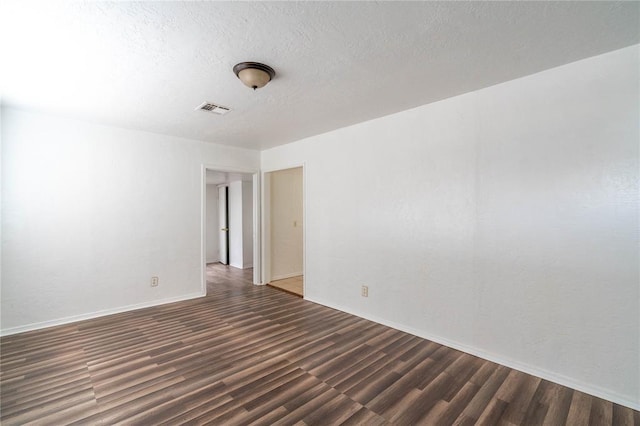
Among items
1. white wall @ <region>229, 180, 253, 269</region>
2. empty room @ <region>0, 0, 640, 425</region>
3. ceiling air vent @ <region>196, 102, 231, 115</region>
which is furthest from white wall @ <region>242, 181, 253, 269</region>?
ceiling air vent @ <region>196, 102, 231, 115</region>

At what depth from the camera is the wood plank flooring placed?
4.64 m

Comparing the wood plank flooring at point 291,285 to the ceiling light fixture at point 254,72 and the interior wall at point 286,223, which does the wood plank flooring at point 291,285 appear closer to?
the interior wall at point 286,223

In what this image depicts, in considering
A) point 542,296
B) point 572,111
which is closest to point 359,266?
point 542,296

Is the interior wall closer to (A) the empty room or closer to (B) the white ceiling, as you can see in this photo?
(A) the empty room

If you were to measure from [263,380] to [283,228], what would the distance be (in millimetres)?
3469

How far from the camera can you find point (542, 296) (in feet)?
7.45

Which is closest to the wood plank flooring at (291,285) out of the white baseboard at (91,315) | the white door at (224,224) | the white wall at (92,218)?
the white baseboard at (91,315)

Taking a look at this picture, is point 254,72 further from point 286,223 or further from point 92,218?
point 286,223

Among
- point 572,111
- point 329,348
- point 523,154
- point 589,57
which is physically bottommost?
point 329,348

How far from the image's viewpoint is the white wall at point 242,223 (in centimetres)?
663

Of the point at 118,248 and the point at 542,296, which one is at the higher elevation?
the point at 118,248

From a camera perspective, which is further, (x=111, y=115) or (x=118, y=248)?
(x=118, y=248)

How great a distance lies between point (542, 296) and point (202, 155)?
454 centimetres

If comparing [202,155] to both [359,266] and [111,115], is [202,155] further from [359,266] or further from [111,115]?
[359,266]
